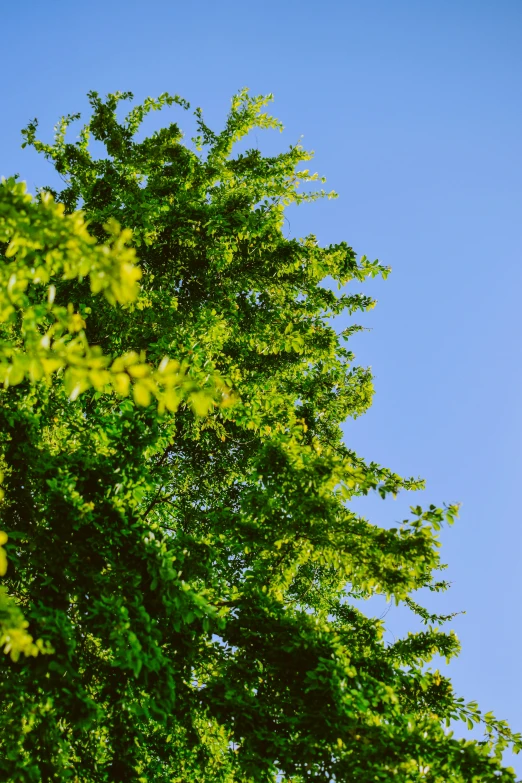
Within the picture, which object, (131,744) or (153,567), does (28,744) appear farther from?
(153,567)

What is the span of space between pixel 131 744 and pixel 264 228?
291 inches

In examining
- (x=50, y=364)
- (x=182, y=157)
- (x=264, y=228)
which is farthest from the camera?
(x=182, y=157)

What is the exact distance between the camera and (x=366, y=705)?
327cm

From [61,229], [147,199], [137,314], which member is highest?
[147,199]

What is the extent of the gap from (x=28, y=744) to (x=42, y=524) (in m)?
1.69

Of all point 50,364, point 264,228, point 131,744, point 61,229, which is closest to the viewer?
point 50,364

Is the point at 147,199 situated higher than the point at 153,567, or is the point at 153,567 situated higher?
the point at 147,199

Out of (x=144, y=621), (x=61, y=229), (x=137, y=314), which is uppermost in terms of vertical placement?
(x=137, y=314)

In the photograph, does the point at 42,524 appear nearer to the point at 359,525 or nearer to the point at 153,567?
the point at 153,567

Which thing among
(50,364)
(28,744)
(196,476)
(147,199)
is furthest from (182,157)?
(28,744)

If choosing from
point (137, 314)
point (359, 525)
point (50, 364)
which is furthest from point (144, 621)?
point (137, 314)

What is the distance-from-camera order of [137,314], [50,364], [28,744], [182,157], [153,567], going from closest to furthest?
[50,364] → [28,744] → [153,567] → [137,314] → [182,157]

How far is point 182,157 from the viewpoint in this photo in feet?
34.3

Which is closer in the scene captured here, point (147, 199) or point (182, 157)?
point (147, 199)
